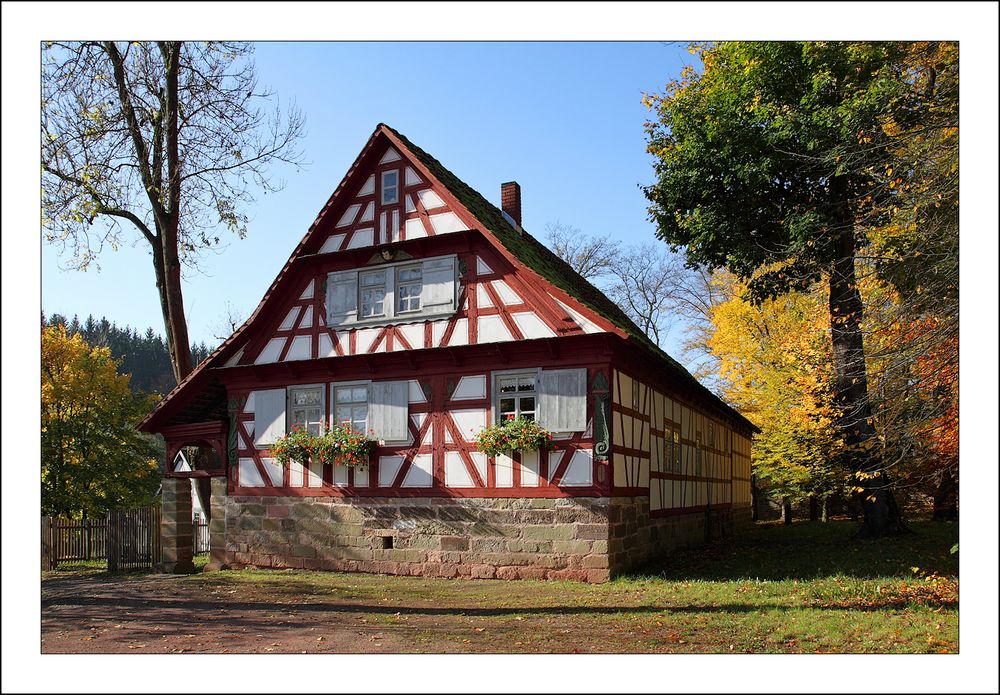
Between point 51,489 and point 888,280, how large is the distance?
79.2ft

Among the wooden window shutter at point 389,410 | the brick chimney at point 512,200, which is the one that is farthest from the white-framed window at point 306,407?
the brick chimney at point 512,200

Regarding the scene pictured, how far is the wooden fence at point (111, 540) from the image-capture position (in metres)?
19.6

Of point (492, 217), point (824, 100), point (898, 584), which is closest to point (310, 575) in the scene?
point (492, 217)

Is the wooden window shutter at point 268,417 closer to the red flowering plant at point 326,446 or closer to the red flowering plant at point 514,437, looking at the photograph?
the red flowering plant at point 326,446

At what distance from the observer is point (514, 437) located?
16016mm

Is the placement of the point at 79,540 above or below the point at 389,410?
below

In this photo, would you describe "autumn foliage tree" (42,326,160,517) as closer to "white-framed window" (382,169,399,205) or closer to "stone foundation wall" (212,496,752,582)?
"stone foundation wall" (212,496,752,582)

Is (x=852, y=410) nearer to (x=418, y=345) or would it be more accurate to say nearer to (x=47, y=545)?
(x=418, y=345)

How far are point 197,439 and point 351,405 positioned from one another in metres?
4.36

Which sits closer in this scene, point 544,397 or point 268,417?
point 544,397

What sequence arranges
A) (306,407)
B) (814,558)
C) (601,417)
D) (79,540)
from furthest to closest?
(79,540) < (306,407) < (814,558) < (601,417)

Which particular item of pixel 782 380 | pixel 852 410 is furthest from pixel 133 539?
pixel 782 380

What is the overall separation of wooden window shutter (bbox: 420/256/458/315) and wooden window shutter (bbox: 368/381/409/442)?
5.50 feet

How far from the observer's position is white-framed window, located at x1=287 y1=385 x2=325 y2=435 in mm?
18750
